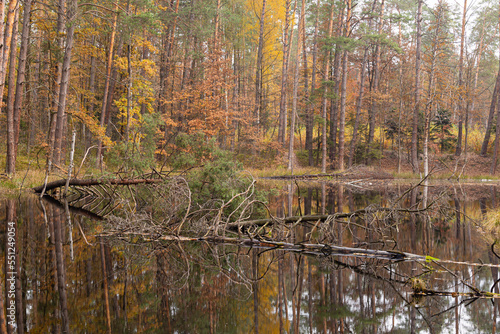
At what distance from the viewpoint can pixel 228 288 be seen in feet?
12.3

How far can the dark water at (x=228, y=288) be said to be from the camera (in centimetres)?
292

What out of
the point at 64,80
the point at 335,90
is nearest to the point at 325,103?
the point at 335,90

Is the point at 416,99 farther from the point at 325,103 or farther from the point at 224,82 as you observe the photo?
the point at 224,82

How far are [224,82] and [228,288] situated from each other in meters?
20.5

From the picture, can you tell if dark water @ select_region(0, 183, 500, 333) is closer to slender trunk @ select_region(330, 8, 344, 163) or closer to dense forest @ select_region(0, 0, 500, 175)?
dense forest @ select_region(0, 0, 500, 175)

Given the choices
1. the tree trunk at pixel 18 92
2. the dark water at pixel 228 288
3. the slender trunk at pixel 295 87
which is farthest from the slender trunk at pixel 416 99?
the tree trunk at pixel 18 92

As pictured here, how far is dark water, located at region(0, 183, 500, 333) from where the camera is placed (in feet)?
9.57

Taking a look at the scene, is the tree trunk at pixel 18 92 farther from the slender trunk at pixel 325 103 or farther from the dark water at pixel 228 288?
the slender trunk at pixel 325 103

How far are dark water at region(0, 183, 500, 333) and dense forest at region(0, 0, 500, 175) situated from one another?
9650 millimetres

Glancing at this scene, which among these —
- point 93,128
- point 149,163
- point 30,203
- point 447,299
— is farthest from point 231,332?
point 93,128

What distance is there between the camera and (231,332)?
9.25 ft

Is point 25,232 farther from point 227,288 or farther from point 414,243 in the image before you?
point 414,243

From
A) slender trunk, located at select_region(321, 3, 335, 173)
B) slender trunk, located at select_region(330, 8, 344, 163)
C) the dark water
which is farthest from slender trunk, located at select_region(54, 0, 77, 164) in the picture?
slender trunk, located at select_region(330, 8, 344, 163)

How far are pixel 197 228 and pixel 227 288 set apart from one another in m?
2.65
